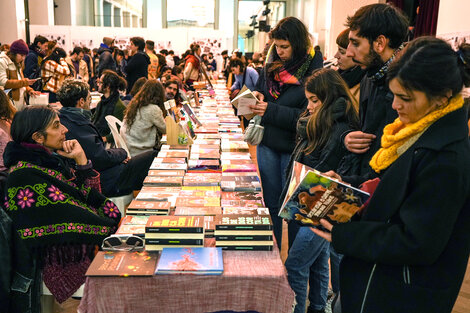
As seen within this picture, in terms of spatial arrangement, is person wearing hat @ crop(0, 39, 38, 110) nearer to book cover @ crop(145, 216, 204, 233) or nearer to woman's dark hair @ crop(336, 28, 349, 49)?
woman's dark hair @ crop(336, 28, 349, 49)

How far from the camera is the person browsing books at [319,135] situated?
210cm

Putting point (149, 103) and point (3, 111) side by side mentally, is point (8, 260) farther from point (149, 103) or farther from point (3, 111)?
point (149, 103)

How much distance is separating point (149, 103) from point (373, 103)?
299 centimetres

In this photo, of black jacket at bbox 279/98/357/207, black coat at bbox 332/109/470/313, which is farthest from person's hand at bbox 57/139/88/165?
black coat at bbox 332/109/470/313

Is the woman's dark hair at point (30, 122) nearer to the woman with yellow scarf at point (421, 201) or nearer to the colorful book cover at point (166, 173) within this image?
the colorful book cover at point (166, 173)

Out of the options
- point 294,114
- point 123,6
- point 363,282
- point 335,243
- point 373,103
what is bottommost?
point 363,282

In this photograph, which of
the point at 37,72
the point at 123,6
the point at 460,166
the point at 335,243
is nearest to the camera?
the point at 460,166

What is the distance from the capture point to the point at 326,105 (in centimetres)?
218

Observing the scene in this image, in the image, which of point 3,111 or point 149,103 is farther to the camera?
point 149,103

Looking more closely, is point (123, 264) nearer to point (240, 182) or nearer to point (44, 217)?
point (44, 217)

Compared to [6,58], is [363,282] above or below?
below

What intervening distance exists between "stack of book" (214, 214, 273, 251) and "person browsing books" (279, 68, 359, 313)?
1.08 feet

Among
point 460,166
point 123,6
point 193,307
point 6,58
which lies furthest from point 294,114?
point 123,6

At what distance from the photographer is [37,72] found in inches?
317
